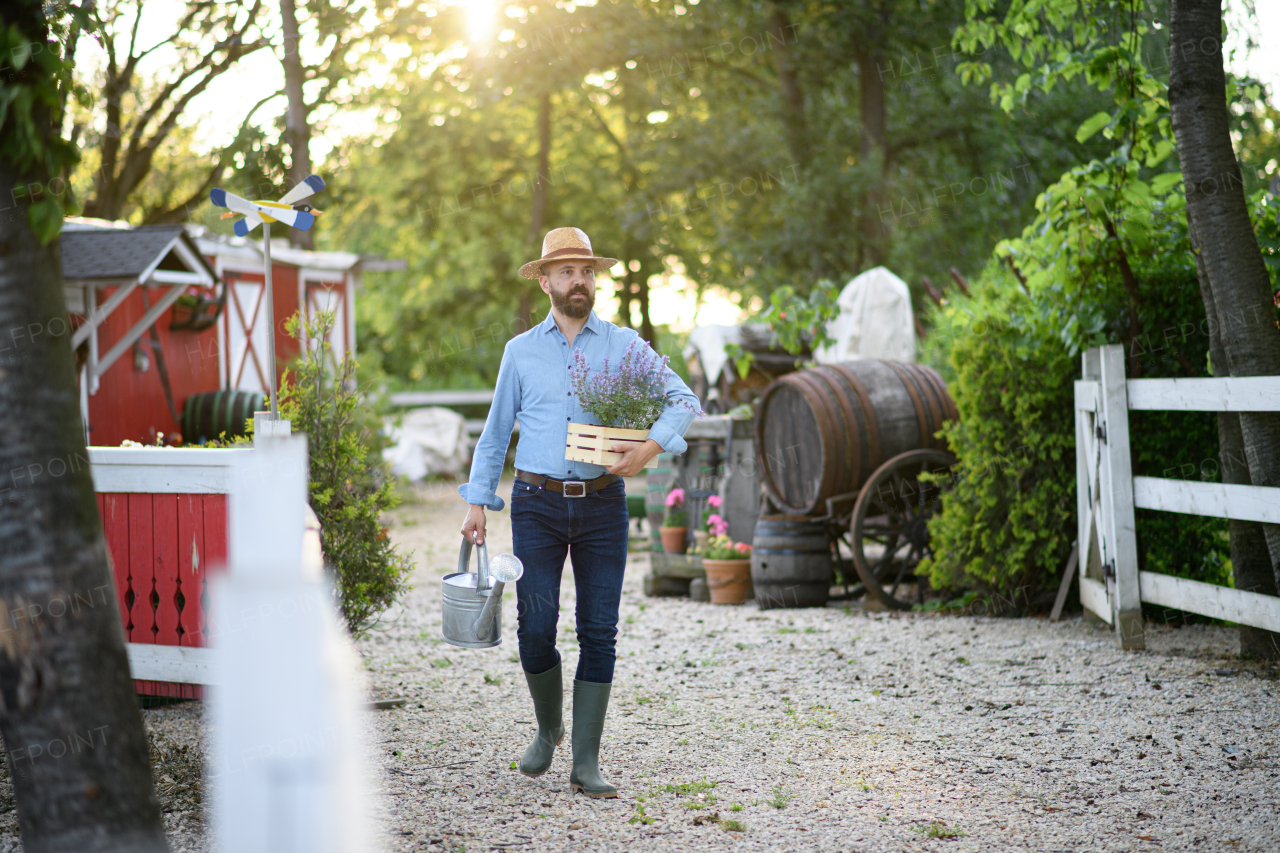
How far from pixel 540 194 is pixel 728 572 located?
17831mm

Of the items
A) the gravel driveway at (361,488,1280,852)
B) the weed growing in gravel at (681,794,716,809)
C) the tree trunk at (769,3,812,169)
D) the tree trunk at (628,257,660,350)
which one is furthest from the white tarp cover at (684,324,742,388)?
the tree trunk at (628,257,660,350)

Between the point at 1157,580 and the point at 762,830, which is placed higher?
the point at 1157,580

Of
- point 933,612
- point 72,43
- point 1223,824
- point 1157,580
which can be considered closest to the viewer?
point 72,43

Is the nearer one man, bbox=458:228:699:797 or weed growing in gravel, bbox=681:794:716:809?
weed growing in gravel, bbox=681:794:716:809

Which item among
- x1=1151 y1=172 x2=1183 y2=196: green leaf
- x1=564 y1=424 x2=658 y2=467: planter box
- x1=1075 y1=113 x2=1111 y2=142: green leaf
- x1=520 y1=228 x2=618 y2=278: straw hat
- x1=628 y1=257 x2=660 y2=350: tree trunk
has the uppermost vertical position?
x1=628 y1=257 x2=660 y2=350: tree trunk

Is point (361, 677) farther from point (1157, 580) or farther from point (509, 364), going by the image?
point (1157, 580)

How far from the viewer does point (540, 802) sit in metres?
3.85

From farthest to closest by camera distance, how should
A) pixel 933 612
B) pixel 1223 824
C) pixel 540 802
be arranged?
pixel 933 612 → pixel 540 802 → pixel 1223 824

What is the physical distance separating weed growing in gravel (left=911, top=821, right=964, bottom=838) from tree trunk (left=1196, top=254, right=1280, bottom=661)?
2777 mm

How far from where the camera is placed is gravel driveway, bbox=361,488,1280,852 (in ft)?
11.5

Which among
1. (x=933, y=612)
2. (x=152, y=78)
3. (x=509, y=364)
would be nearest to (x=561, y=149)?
(x=152, y=78)

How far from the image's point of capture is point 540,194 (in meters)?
24.7

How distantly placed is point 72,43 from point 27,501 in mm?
1445

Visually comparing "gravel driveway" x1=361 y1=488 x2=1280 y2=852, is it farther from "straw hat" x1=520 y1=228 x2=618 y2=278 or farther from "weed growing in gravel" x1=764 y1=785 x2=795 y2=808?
"straw hat" x1=520 y1=228 x2=618 y2=278
